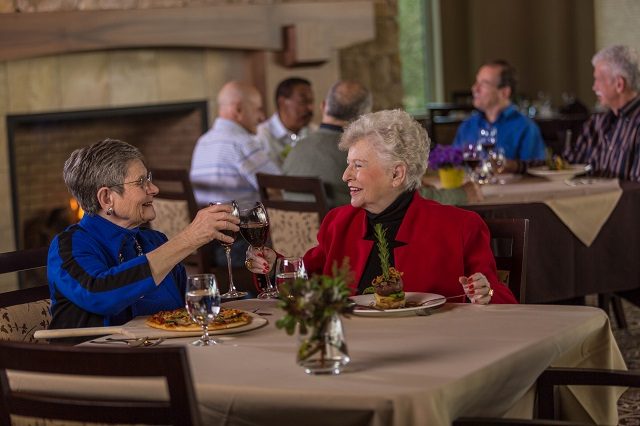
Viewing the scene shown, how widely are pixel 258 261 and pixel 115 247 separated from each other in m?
0.38

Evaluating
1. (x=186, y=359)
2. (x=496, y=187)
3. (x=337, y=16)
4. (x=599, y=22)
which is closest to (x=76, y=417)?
(x=186, y=359)

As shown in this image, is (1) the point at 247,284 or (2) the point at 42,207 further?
(2) the point at 42,207

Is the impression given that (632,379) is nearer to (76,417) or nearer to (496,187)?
(76,417)

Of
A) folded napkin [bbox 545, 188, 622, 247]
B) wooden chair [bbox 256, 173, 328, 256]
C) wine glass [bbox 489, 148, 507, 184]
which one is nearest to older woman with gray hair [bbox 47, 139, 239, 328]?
wooden chair [bbox 256, 173, 328, 256]

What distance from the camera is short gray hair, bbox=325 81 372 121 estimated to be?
5.14m

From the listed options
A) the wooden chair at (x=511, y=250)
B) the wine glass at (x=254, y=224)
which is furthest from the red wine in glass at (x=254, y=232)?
the wooden chair at (x=511, y=250)

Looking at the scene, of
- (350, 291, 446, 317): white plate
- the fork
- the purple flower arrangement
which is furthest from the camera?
the purple flower arrangement

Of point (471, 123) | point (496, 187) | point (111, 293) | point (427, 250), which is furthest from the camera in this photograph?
point (471, 123)

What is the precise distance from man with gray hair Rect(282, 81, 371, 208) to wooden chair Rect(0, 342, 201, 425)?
109 inches

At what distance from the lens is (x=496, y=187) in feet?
16.7

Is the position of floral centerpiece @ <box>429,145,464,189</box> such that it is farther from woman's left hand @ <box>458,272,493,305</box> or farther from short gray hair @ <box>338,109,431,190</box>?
woman's left hand @ <box>458,272,493,305</box>

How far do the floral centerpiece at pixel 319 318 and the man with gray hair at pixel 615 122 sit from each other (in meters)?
3.42

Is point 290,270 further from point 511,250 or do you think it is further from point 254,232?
point 511,250

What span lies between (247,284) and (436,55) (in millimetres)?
6555
